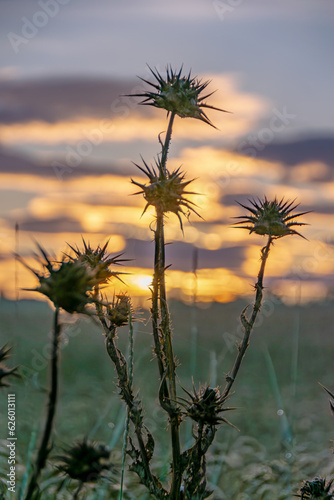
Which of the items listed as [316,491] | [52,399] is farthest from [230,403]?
[52,399]

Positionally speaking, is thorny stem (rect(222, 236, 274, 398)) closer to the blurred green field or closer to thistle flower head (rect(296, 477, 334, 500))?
the blurred green field

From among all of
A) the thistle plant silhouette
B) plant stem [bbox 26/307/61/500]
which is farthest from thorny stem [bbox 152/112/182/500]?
plant stem [bbox 26/307/61/500]

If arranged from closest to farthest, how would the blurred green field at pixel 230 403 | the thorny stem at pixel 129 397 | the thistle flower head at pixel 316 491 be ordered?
the thorny stem at pixel 129 397, the thistle flower head at pixel 316 491, the blurred green field at pixel 230 403

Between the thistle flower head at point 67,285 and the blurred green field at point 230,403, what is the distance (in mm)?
125

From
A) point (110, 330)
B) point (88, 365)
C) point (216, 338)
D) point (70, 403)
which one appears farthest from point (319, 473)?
point (216, 338)

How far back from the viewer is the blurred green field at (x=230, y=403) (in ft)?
20.2

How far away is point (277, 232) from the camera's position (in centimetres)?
383

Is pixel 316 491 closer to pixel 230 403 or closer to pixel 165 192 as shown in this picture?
pixel 165 192

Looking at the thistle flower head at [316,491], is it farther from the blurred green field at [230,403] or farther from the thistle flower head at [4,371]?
the thistle flower head at [4,371]

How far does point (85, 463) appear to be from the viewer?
371 centimetres

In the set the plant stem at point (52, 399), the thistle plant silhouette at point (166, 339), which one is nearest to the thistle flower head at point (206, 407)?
the thistle plant silhouette at point (166, 339)

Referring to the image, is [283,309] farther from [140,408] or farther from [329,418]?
[140,408]

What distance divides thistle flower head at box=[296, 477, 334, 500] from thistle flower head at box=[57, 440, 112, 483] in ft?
3.56

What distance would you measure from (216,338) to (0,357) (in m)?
20.9
